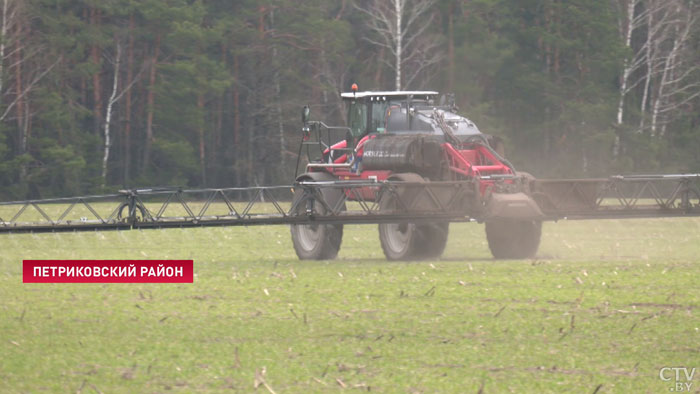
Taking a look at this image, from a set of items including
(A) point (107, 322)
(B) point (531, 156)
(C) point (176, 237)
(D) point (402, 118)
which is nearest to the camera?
(A) point (107, 322)

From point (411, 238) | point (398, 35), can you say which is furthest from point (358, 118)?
point (398, 35)

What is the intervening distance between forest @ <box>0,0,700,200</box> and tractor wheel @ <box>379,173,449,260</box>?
117 ft

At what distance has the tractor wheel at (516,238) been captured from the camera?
19344 millimetres

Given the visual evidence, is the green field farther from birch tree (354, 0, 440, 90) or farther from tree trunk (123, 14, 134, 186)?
tree trunk (123, 14, 134, 186)

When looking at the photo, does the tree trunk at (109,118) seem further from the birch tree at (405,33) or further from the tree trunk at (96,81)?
the birch tree at (405,33)

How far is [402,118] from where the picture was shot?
2131 cm

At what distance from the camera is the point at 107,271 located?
674 inches

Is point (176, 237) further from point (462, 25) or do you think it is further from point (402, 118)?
point (462, 25)

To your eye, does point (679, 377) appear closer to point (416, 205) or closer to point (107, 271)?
point (416, 205)

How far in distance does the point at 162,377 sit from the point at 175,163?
52837 mm

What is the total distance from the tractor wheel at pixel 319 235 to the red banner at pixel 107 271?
2.23 meters

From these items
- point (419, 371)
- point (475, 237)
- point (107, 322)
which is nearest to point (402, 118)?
point (475, 237)

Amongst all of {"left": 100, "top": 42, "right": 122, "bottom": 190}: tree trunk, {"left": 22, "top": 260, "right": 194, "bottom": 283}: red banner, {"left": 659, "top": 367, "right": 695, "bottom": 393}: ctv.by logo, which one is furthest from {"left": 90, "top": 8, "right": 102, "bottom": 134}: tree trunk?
{"left": 659, "top": 367, "right": 695, "bottom": 393}: ctv.by logo

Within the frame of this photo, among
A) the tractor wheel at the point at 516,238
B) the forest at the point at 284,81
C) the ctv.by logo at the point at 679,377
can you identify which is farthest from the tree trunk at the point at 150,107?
the ctv.by logo at the point at 679,377
